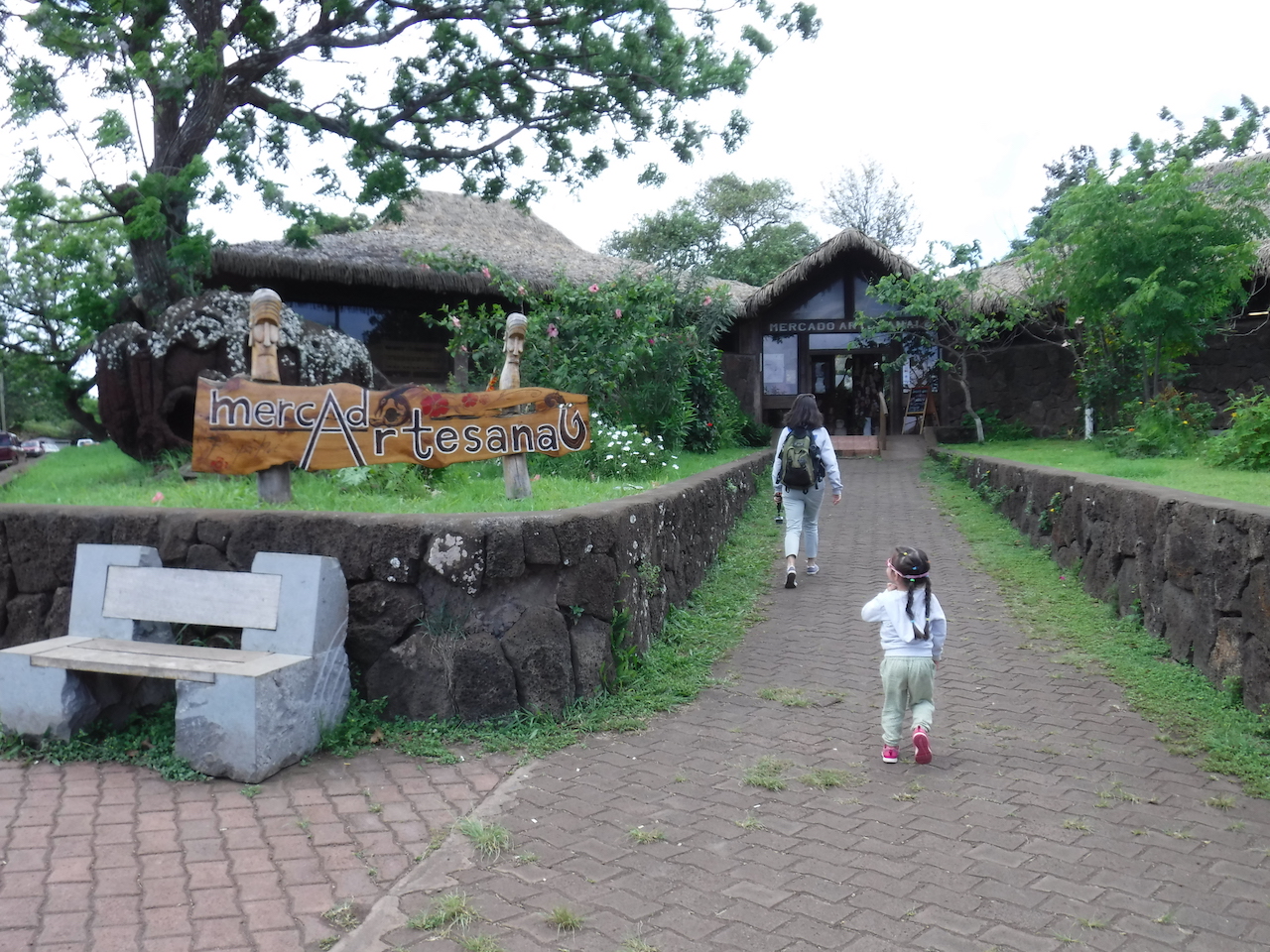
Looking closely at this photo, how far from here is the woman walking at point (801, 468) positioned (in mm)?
7648

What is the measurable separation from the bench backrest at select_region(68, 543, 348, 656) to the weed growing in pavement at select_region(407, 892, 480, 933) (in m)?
1.60

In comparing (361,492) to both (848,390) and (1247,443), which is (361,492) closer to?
(1247,443)

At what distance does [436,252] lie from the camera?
14.3 metres

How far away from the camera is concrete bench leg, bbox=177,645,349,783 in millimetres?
4008

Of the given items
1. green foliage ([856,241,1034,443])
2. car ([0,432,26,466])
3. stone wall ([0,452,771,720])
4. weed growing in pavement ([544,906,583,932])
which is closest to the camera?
weed growing in pavement ([544,906,583,932])

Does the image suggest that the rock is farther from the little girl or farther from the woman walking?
the woman walking

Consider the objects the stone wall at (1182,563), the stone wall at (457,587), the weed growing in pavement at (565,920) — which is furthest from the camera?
the stone wall at (457,587)

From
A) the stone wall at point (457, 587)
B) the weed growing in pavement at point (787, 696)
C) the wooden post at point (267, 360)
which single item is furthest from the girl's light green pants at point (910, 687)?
the wooden post at point (267, 360)

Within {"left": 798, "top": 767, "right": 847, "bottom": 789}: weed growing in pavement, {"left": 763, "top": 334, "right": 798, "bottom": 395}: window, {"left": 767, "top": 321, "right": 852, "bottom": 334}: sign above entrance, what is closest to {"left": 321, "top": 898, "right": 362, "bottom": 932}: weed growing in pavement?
{"left": 798, "top": 767, "right": 847, "bottom": 789}: weed growing in pavement

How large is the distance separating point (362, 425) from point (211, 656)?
4.97 feet

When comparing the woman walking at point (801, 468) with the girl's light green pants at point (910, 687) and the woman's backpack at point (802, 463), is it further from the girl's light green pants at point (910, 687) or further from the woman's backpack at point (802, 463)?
the girl's light green pants at point (910, 687)

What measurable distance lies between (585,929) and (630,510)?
2626mm

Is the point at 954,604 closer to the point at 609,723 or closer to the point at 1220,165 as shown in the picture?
the point at 609,723

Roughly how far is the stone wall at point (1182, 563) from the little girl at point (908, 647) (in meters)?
1.43
